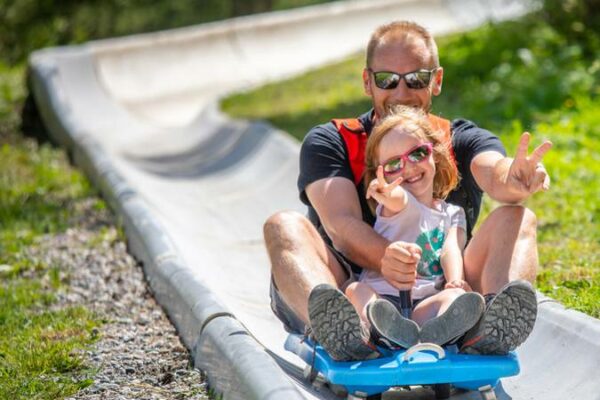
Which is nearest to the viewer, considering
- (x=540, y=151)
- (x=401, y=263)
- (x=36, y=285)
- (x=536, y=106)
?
(x=401, y=263)

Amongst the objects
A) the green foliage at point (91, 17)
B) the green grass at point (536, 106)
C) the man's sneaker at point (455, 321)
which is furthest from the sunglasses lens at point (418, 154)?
the green foliage at point (91, 17)

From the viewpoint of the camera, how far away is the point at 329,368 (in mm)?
4090

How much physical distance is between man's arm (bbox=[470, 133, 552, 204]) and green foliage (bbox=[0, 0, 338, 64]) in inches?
611

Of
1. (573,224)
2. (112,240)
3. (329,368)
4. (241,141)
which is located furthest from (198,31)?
(329,368)

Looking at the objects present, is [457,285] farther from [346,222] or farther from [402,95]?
[402,95]

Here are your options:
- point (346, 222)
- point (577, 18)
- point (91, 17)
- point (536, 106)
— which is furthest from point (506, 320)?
point (91, 17)

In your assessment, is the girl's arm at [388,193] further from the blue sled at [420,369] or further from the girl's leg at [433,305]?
the blue sled at [420,369]

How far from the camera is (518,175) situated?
4.36 meters

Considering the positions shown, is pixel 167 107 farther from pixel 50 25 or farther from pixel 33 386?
pixel 33 386

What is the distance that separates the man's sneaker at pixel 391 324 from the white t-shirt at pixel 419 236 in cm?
34

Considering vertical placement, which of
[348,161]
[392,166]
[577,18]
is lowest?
[577,18]

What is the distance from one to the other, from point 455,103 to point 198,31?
6147mm

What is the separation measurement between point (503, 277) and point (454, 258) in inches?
8.8

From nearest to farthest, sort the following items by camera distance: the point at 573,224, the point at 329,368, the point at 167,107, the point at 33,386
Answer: the point at 329,368, the point at 33,386, the point at 573,224, the point at 167,107
